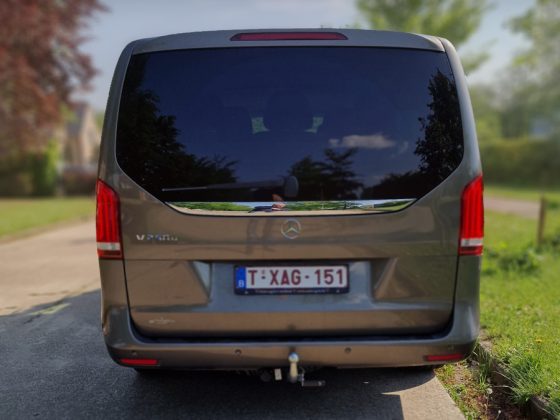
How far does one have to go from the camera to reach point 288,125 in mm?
2861

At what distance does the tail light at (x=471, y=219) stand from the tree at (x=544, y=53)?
3035 cm

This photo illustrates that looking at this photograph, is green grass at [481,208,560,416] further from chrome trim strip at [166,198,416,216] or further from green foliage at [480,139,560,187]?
green foliage at [480,139,560,187]

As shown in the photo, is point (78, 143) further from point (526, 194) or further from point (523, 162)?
point (526, 194)

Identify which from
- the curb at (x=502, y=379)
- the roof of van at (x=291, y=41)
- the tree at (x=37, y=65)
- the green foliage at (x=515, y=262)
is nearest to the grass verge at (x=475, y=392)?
the curb at (x=502, y=379)

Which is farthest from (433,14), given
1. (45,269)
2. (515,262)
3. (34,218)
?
(45,269)

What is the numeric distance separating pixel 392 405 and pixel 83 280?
4930 mm

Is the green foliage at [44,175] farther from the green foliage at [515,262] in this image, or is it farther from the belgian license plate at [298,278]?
the belgian license plate at [298,278]

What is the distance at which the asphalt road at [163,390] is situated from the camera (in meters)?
3.38

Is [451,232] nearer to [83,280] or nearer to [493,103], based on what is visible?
[83,280]

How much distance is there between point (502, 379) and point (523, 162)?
30.8 m

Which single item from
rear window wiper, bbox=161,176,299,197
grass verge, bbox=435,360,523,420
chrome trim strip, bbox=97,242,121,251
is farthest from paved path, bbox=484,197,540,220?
chrome trim strip, bbox=97,242,121,251

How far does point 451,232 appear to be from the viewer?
288 centimetres

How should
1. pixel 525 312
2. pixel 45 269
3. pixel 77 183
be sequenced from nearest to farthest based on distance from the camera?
pixel 525 312, pixel 45 269, pixel 77 183

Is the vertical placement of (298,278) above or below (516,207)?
above
